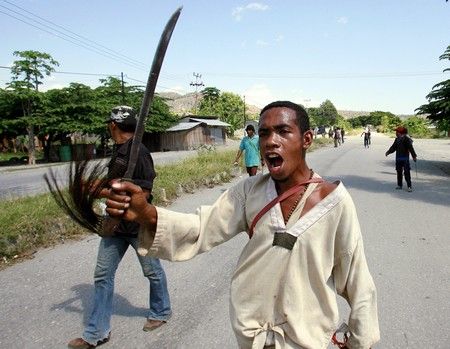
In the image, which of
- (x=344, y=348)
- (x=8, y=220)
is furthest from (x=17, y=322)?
(x=344, y=348)

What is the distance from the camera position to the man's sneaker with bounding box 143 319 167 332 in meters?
3.47

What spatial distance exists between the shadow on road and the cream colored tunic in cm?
237

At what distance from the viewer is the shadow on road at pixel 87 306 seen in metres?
3.83

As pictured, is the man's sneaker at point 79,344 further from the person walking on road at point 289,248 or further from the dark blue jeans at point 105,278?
the person walking on road at point 289,248

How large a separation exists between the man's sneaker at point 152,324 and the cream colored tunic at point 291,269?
77.8 inches

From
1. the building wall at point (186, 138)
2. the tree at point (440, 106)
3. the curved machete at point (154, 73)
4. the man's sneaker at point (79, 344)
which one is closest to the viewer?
the curved machete at point (154, 73)

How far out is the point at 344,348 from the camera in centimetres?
183

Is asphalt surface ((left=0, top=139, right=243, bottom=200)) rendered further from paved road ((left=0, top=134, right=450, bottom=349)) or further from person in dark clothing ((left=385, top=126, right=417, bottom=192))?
person in dark clothing ((left=385, top=126, right=417, bottom=192))

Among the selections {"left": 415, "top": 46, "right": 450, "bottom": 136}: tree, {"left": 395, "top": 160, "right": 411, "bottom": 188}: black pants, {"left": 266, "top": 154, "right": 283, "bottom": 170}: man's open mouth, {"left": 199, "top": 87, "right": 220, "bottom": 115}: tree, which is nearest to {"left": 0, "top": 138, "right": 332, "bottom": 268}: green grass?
{"left": 266, "top": 154, "right": 283, "bottom": 170}: man's open mouth

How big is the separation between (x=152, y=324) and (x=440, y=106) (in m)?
13.8

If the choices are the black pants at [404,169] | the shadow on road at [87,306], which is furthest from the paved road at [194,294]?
the black pants at [404,169]

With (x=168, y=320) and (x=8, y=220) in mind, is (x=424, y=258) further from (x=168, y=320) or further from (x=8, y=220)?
(x=8, y=220)

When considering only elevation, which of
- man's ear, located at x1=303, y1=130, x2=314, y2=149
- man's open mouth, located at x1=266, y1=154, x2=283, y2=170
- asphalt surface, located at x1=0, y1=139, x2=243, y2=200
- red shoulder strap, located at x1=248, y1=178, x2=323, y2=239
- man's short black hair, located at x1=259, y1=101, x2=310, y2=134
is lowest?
asphalt surface, located at x1=0, y1=139, x2=243, y2=200

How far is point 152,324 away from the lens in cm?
350
